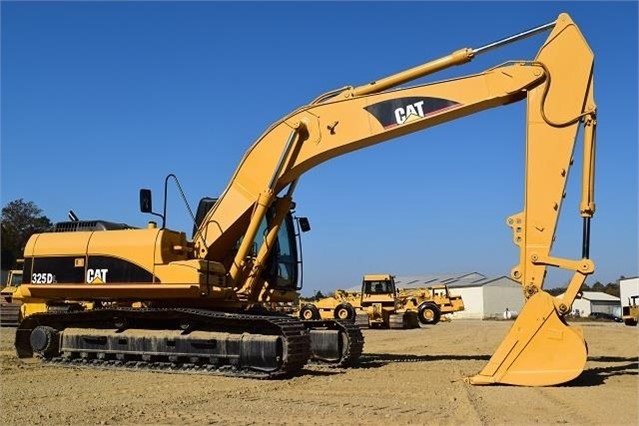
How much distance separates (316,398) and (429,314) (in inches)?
1153

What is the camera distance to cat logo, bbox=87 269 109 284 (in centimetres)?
1186

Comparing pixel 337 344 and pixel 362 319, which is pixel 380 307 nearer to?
pixel 362 319

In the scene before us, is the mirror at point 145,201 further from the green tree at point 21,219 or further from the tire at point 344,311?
the green tree at point 21,219

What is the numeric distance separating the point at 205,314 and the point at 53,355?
11.9 feet

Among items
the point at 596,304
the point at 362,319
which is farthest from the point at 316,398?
the point at 596,304

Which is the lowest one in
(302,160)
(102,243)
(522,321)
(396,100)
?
(522,321)

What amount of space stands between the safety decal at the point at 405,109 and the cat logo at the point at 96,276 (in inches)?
212

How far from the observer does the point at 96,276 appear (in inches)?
469

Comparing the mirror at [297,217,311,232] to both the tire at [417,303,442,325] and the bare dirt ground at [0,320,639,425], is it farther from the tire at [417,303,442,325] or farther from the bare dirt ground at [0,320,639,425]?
the tire at [417,303,442,325]

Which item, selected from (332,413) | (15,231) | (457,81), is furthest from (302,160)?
(15,231)

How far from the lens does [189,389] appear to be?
30.5ft

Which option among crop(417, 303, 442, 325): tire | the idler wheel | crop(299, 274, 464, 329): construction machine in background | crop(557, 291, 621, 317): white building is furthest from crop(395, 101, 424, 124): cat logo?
crop(557, 291, 621, 317): white building

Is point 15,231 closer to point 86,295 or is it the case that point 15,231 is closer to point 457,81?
point 86,295

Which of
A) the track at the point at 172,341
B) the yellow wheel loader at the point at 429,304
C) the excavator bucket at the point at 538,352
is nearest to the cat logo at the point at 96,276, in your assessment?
the track at the point at 172,341
